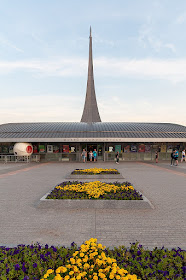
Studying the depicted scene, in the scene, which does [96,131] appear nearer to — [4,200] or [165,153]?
[165,153]

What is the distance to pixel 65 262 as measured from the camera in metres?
3.40

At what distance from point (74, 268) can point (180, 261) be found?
2.04 metres

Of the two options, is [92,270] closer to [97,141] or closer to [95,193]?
[95,193]

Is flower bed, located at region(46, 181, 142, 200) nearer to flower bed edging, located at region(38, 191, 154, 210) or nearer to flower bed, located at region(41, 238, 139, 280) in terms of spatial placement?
flower bed edging, located at region(38, 191, 154, 210)

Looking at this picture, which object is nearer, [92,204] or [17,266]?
[17,266]

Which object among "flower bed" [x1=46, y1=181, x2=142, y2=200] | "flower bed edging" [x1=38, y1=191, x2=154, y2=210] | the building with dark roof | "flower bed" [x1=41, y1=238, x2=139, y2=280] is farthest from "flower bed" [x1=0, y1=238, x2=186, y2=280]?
the building with dark roof

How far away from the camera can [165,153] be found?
26375mm

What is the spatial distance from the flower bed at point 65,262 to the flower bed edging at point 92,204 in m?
3.09

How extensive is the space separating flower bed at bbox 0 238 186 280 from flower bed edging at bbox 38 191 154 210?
3086 mm

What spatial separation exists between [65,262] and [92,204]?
12.1ft

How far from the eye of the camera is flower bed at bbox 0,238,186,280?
309 centimetres

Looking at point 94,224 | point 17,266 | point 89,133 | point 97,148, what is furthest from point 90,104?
point 17,266

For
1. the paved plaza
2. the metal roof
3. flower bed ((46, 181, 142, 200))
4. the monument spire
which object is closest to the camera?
the paved plaza

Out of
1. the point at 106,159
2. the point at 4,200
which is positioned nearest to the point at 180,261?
the point at 4,200
